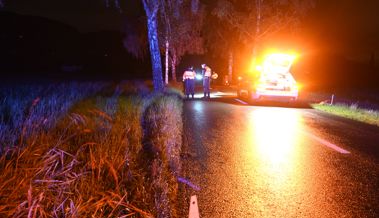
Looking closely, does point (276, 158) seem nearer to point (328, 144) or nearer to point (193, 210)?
point (328, 144)

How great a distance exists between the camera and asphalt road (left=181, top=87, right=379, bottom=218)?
12.1 ft

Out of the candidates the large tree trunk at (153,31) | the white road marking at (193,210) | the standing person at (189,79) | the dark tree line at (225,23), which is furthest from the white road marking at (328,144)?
the dark tree line at (225,23)

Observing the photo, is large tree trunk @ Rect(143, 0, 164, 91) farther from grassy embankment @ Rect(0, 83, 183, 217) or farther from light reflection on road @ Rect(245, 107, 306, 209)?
grassy embankment @ Rect(0, 83, 183, 217)

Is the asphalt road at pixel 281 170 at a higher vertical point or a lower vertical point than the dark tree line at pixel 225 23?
lower

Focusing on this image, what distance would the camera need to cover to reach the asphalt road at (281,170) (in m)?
3.69

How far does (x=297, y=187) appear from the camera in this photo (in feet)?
14.2

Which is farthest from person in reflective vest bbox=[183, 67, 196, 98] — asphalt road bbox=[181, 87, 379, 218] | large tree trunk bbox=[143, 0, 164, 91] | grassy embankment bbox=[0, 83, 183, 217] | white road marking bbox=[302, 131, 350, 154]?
grassy embankment bbox=[0, 83, 183, 217]

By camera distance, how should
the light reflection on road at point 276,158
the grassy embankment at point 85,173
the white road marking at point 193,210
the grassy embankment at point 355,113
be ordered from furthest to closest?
1. the grassy embankment at point 355,113
2. the light reflection on road at point 276,158
3. the white road marking at point 193,210
4. the grassy embankment at point 85,173

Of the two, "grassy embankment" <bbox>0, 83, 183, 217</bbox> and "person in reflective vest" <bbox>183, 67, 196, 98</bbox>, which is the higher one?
"person in reflective vest" <bbox>183, 67, 196, 98</bbox>

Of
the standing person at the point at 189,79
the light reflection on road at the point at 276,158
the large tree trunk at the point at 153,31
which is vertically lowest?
the light reflection on road at the point at 276,158

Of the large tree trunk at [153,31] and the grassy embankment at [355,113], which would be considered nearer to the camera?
the grassy embankment at [355,113]

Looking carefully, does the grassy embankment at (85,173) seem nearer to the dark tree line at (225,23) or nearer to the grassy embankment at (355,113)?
the grassy embankment at (355,113)

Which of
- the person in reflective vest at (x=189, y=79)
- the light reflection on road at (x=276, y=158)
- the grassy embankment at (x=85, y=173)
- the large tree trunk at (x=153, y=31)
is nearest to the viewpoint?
the grassy embankment at (x=85, y=173)

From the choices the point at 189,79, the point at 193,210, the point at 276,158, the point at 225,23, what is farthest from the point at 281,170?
the point at 225,23
